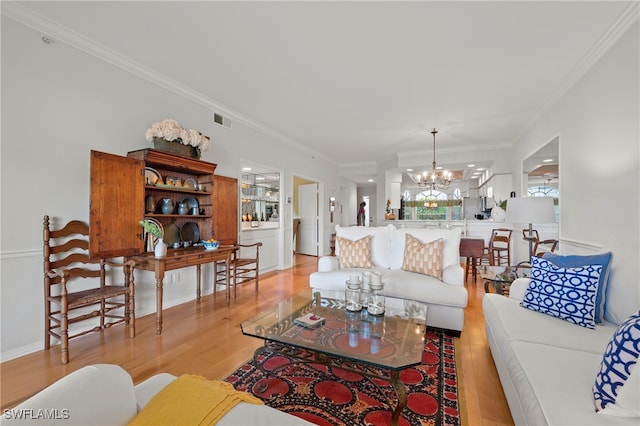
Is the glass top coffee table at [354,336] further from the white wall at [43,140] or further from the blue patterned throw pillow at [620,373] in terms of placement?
the white wall at [43,140]

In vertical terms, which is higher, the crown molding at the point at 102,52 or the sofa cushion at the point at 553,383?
the crown molding at the point at 102,52

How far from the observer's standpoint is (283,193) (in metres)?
5.50

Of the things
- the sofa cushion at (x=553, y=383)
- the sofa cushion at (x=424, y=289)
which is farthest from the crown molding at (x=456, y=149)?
the sofa cushion at (x=553, y=383)

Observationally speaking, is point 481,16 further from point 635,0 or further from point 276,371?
point 276,371

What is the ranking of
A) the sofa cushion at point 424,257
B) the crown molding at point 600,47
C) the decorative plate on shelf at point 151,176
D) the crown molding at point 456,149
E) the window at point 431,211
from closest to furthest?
the crown molding at point 600,47, the sofa cushion at point 424,257, the decorative plate on shelf at point 151,176, the crown molding at point 456,149, the window at point 431,211

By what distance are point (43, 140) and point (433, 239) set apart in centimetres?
390

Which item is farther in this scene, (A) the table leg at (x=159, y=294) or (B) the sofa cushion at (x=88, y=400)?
(A) the table leg at (x=159, y=294)

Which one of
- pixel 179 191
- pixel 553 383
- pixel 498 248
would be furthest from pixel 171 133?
pixel 498 248

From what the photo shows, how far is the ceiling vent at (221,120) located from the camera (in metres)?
3.94

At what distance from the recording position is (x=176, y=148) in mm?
3053

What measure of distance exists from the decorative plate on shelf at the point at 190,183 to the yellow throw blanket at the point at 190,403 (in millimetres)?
2725

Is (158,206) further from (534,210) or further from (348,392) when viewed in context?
(534,210)

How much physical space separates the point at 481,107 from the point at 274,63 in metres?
3.06

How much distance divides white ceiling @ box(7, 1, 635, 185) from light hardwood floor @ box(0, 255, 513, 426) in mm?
2725
